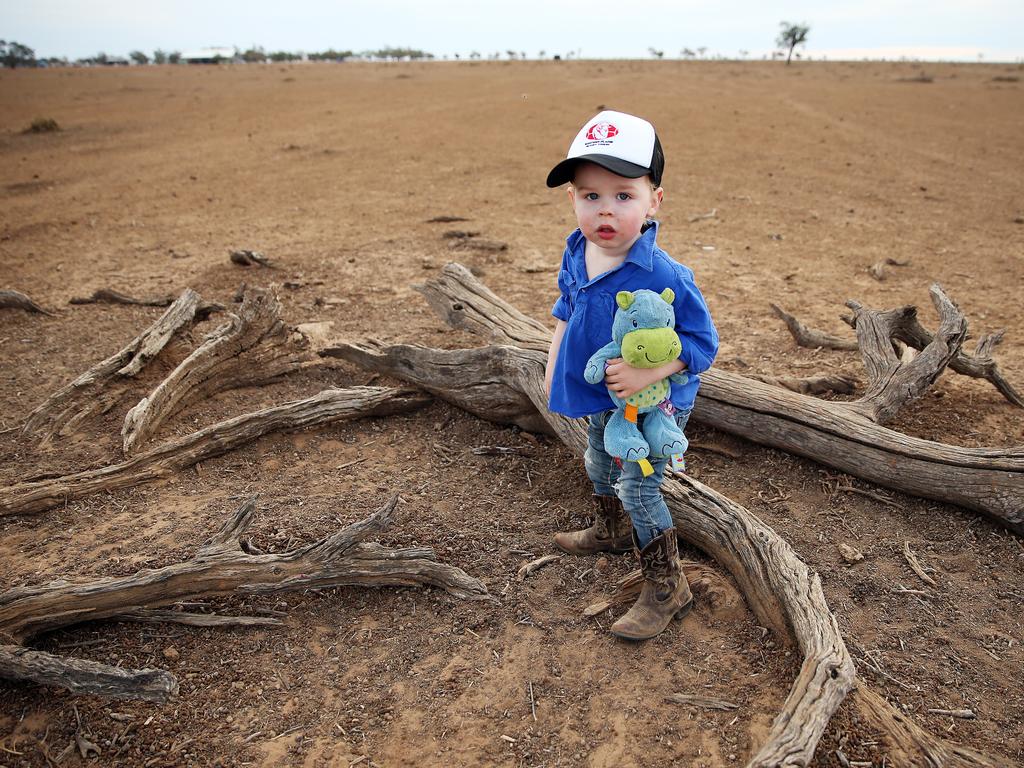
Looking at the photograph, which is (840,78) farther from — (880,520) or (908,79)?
(880,520)

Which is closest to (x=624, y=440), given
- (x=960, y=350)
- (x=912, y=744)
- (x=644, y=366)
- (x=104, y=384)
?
(x=644, y=366)

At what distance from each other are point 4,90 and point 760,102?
23.0m

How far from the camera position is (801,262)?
700cm

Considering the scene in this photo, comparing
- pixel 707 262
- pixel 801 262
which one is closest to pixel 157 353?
pixel 707 262

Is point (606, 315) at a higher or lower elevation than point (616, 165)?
lower

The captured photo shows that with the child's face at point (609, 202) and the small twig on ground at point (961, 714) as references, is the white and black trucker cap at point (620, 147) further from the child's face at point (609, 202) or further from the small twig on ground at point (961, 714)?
the small twig on ground at point (961, 714)

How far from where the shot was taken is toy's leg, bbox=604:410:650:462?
2320mm

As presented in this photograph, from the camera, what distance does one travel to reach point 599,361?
7.59 feet

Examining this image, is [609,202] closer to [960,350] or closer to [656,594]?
[656,594]

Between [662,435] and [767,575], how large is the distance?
0.77 meters

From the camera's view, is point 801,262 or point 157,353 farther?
point 801,262

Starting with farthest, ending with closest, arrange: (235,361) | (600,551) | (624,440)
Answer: (235,361), (600,551), (624,440)

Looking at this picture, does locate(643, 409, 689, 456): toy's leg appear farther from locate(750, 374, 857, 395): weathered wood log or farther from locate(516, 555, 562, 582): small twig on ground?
locate(750, 374, 857, 395): weathered wood log

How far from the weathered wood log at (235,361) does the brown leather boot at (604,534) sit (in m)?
2.37
